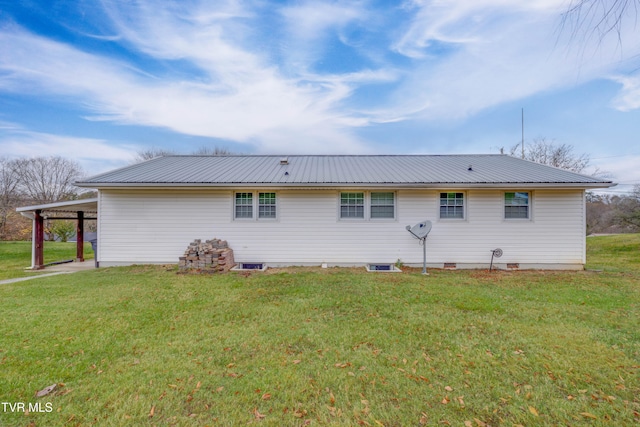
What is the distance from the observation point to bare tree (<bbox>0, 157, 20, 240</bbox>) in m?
18.3

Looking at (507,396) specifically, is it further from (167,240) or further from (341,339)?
(167,240)

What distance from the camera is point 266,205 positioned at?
8484 millimetres

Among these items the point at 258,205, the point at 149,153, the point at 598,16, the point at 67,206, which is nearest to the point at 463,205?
the point at 598,16

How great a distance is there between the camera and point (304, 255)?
8406 millimetres

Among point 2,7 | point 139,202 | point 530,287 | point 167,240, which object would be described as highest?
point 2,7

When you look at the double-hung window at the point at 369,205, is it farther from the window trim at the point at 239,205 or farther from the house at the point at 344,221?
the window trim at the point at 239,205

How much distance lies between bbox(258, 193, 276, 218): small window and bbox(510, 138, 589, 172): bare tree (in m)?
19.9

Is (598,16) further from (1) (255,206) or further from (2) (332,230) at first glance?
(1) (255,206)

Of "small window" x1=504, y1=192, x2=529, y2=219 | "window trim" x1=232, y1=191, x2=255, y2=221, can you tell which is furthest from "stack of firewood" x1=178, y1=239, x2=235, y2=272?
"small window" x1=504, y1=192, x2=529, y2=219

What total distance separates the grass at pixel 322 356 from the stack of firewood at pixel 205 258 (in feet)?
5.82

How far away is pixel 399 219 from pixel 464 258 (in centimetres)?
251

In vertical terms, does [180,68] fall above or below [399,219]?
above

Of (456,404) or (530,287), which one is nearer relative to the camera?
(456,404)

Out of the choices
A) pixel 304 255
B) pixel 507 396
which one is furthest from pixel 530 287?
pixel 304 255
